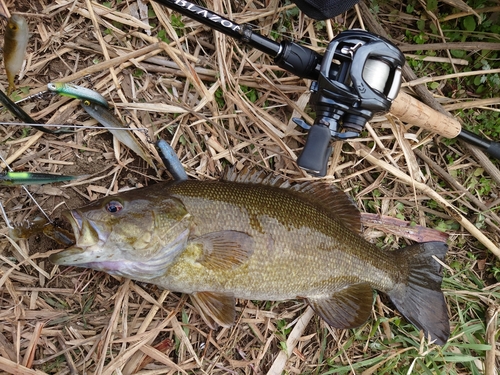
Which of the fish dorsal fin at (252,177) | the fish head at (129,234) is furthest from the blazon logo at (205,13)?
the fish head at (129,234)

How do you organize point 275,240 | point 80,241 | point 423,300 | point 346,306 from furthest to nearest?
1. point 423,300
2. point 346,306
3. point 275,240
4. point 80,241

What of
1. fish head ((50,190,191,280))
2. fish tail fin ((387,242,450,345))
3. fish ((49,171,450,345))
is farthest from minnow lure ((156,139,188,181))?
fish tail fin ((387,242,450,345))

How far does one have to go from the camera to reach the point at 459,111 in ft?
11.0

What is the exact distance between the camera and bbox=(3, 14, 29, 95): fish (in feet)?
7.28

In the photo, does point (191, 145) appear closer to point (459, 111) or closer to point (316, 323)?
point (316, 323)

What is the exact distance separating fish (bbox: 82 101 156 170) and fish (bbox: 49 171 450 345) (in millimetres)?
366

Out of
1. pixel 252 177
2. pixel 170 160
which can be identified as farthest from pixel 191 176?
pixel 252 177

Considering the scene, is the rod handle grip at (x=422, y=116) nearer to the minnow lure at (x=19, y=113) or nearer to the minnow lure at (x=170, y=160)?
the minnow lure at (x=170, y=160)

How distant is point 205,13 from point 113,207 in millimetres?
1210

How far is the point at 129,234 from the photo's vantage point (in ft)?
7.39

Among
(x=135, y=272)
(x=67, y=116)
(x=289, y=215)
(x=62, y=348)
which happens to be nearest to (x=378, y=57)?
(x=289, y=215)

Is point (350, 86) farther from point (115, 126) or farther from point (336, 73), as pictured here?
point (115, 126)

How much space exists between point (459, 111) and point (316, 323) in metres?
2.07

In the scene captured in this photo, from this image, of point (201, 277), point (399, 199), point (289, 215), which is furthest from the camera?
point (399, 199)
